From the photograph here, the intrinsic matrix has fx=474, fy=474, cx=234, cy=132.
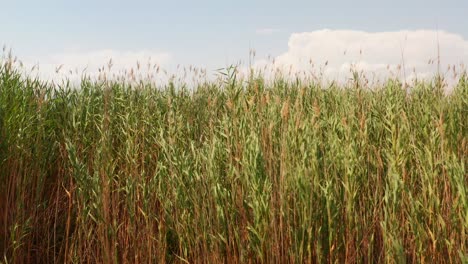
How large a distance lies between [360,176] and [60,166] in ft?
9.50

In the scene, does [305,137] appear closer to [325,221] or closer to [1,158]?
[325,221]

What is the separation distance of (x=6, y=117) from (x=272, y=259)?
111 inches

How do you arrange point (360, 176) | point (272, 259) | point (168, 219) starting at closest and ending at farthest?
point (272, 259) < point (360, 176) < point (168, 219)

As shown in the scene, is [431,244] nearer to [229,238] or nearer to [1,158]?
[229,238]

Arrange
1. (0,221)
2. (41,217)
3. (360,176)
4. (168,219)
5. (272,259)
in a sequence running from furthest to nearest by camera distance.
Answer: (41,217)
(0,221)
(168,219)
(360,176)
(272,259)

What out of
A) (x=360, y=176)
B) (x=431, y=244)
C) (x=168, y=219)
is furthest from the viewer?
(x=168, y=219)

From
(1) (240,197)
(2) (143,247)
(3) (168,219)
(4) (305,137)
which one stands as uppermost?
(4) (305,137)

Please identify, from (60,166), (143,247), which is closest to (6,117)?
(60,166)

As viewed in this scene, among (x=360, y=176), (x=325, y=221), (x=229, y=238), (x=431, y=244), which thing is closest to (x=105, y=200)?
(x=229, y=238)

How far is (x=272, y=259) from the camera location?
2752mm

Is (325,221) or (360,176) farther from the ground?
(360,176)

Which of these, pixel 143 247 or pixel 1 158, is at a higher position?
pixel 1 158

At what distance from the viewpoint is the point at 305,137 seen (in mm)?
3066

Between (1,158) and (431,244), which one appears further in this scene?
A: (1,158)
